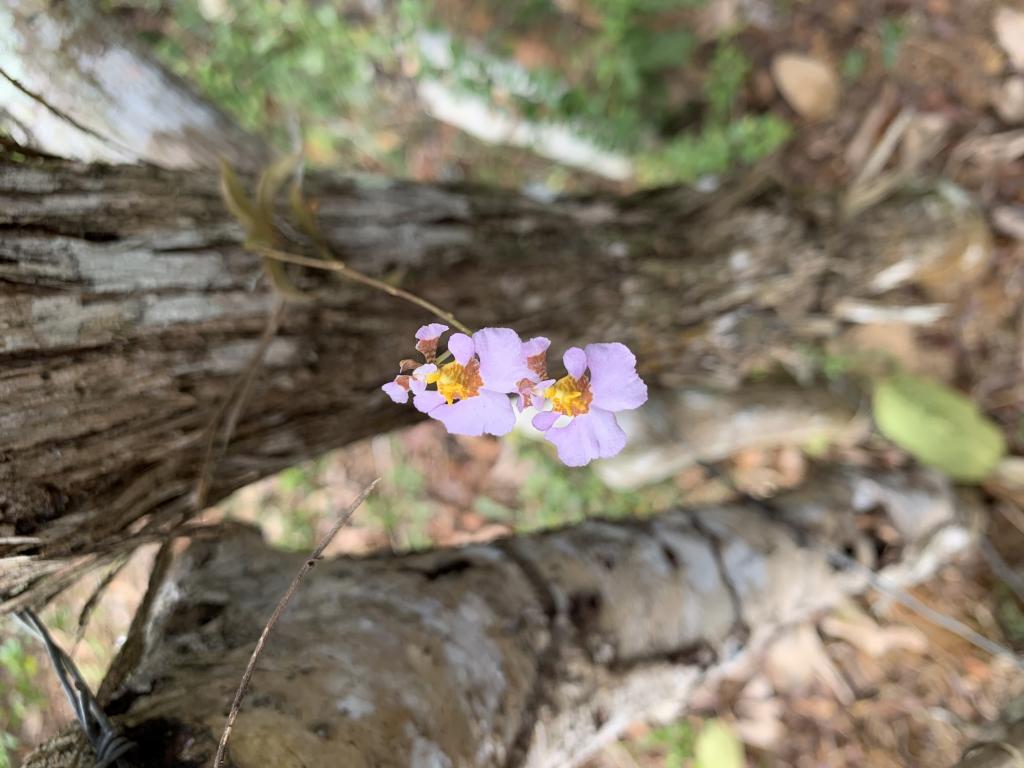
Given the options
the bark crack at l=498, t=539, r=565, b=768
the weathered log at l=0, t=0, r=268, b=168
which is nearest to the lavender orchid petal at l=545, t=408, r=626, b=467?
the bark crack at l=498, t=539, r=565, b=768

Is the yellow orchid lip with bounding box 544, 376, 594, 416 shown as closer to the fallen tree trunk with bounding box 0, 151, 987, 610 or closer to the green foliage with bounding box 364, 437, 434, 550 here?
the fallen tree trunk with bounding box 0, 151, 987, 610

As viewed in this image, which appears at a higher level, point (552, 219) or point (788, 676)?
point (552, 219)

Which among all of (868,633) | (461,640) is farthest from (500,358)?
(868,633)

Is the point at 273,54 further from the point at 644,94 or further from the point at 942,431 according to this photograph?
the point at 942,431

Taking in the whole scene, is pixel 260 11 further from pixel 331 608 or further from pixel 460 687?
pixel 460 687

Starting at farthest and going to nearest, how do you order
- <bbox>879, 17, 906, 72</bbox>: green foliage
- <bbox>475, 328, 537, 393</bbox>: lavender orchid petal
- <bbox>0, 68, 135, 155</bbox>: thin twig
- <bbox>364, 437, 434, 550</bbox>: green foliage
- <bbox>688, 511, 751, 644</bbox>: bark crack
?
<bbox>364, 437, 434, 550</bbox>: green foliage < <bbox>879, 17, 906, 72</bbox>: green foliage < <bbox>688, 511, 751, 644</bbox>: bark crack < <bbox>0, 68, 135, 155</bbox>: thin twig < <bbox>475, 328, 537, 393</bbox>: lavender orchid petal

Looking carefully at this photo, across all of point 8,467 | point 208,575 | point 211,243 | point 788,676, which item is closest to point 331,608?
point 208,575

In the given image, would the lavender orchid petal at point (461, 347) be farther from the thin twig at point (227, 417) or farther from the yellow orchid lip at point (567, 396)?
the thin twig at point (227, 417)

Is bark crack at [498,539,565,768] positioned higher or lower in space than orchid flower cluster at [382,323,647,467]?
lower
